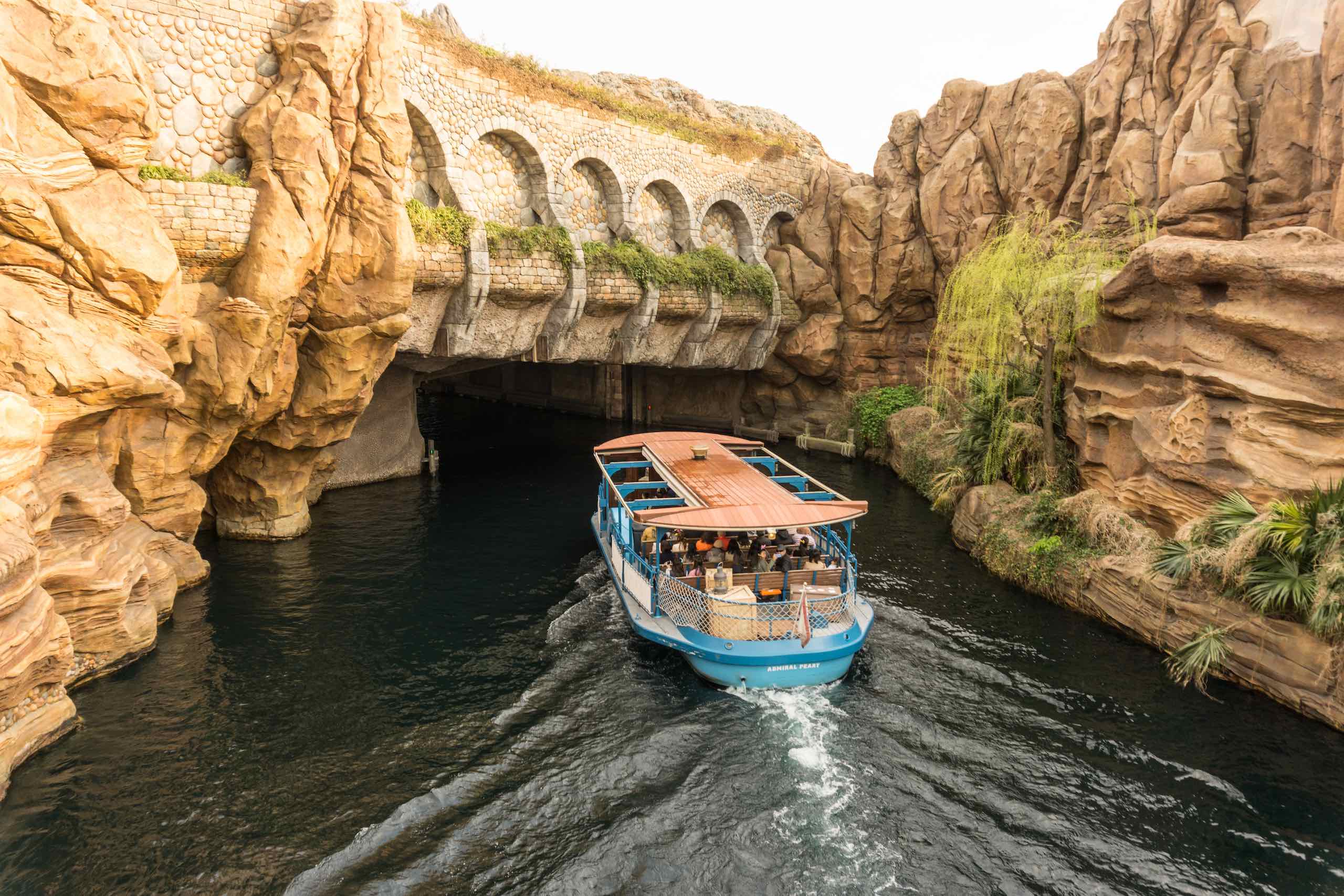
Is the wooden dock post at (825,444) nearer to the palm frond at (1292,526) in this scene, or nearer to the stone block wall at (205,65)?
the palm frond at (1292,526)

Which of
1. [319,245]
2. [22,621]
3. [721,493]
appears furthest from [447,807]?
[319,245]

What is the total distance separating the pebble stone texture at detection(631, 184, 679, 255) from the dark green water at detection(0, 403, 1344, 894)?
54.4 feet

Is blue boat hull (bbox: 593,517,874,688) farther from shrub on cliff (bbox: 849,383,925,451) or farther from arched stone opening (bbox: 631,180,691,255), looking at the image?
arched stone opening (bbox: 631,180,691,255)

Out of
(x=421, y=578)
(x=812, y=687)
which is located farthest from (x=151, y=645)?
(x=812, y=687)

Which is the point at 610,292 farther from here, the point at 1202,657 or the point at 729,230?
the point at 1202,657

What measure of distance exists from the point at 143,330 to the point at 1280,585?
64.8 feet

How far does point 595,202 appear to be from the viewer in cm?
2922

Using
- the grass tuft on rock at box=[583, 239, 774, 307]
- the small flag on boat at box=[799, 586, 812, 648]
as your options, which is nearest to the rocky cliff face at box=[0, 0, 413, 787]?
the grass tuft on rock at box=[583, 239, 774, 307]

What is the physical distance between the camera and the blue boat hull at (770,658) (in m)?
13.8

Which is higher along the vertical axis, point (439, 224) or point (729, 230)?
point (729, 230)

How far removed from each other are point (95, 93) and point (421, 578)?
11143mm

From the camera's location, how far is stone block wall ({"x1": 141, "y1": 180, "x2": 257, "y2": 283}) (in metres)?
16.5

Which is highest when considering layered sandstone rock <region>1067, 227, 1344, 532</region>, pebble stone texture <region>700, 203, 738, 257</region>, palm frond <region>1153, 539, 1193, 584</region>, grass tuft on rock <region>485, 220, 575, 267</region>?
pebble stone texture <region>700, 203, 738, 257</region>

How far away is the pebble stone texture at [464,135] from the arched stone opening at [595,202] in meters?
0.09
